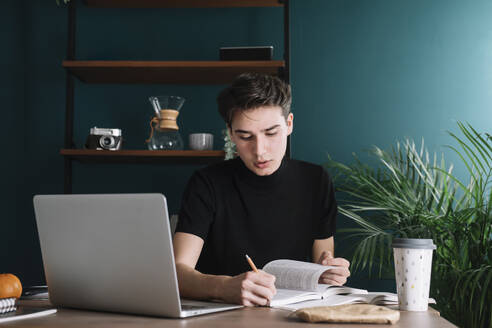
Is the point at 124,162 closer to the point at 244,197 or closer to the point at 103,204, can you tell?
the point at 244,197

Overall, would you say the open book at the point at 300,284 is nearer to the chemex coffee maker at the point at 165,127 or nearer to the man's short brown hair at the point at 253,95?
the man's short brown hair at the point at 253,95

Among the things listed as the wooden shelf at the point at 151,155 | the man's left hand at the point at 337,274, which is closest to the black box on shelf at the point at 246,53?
the wooden shelf at the point at 151,155

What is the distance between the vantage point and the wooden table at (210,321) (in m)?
0.86

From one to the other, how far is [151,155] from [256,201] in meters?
1.02

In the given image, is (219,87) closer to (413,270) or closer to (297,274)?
(297,274)

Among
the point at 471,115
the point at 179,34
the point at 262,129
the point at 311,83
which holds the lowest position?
the point at 262,129

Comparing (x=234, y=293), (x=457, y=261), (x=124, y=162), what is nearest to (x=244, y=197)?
(x=234, y=293)

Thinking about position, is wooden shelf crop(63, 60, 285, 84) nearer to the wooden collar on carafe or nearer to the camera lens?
the wooden collar on carafe

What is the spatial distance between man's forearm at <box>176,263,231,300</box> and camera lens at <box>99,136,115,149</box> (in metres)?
1.46

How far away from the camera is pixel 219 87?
2873 millimetres

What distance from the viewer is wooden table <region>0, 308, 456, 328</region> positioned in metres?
0.86

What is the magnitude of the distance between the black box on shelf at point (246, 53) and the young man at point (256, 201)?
0.95 metres

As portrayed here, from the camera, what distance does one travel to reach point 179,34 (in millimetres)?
2916

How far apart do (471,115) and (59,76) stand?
227cm
